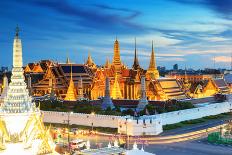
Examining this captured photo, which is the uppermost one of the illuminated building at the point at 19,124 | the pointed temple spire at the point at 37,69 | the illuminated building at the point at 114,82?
the pointed temple spire at the point at 37,69

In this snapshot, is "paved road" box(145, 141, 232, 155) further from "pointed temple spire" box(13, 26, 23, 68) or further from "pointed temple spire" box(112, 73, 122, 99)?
"pointed temple spire" box(112, 73, 122, 99)

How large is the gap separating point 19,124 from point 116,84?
108 ft

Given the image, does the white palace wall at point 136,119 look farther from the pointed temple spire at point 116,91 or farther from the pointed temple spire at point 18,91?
the pointed temple spire at point 18,91

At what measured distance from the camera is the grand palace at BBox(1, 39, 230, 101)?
4962 cm

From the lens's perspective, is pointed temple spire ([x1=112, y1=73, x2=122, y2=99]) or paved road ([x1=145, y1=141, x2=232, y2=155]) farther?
pointed temple spire ([x1=112, y1=73, x2=122, y2=99])

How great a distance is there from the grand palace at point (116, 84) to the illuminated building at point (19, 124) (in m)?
29.2

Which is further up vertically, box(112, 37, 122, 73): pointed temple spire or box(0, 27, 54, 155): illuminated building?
box(112, 37, 122, 73): pointed temple spire

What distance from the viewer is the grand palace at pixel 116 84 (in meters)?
49.6

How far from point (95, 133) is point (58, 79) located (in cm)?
2536

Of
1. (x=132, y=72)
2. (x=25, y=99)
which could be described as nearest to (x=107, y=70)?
(x=132, y=72)

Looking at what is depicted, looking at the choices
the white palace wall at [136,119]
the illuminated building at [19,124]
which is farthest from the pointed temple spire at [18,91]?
the white palace wall at [136,119]

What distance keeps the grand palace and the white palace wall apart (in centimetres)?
899

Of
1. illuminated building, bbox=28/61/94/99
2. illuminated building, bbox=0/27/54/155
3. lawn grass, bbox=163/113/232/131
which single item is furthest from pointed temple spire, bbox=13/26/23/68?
illuminated building, bbox=28/61/94/99

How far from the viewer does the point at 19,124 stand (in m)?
18.2
